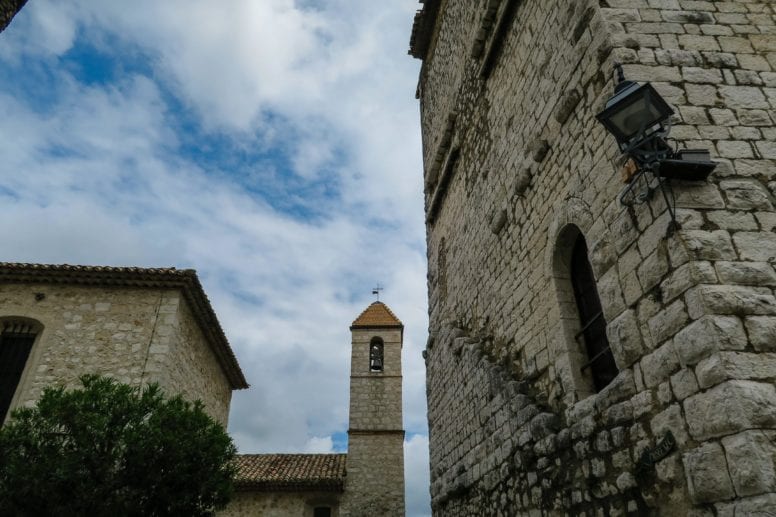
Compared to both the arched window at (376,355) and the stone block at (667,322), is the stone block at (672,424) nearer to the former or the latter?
the stone block at (667,322)

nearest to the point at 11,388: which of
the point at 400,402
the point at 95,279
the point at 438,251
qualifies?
the point at 95,279

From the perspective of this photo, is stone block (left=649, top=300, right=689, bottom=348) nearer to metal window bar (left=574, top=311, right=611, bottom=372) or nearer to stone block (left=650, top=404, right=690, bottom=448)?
stone block (left=650, top=404, right=690, bottom=448)

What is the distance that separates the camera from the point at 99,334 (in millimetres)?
9914

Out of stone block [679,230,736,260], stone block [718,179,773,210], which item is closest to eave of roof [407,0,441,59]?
stone block [718,179,773,210]

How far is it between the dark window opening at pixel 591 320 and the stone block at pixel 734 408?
1.40 m

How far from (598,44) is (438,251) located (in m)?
6.03

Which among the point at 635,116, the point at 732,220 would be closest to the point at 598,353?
the point at 732,220

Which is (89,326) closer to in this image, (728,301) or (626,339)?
(626,339)

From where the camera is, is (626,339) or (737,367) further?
(626,339)

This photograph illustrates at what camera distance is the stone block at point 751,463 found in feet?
8.10

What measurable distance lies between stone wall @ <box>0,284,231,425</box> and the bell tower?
9484 millimetres

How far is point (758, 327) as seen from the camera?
9.62ft

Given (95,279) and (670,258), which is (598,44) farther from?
(95,279)

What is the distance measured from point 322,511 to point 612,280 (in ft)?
53.6
